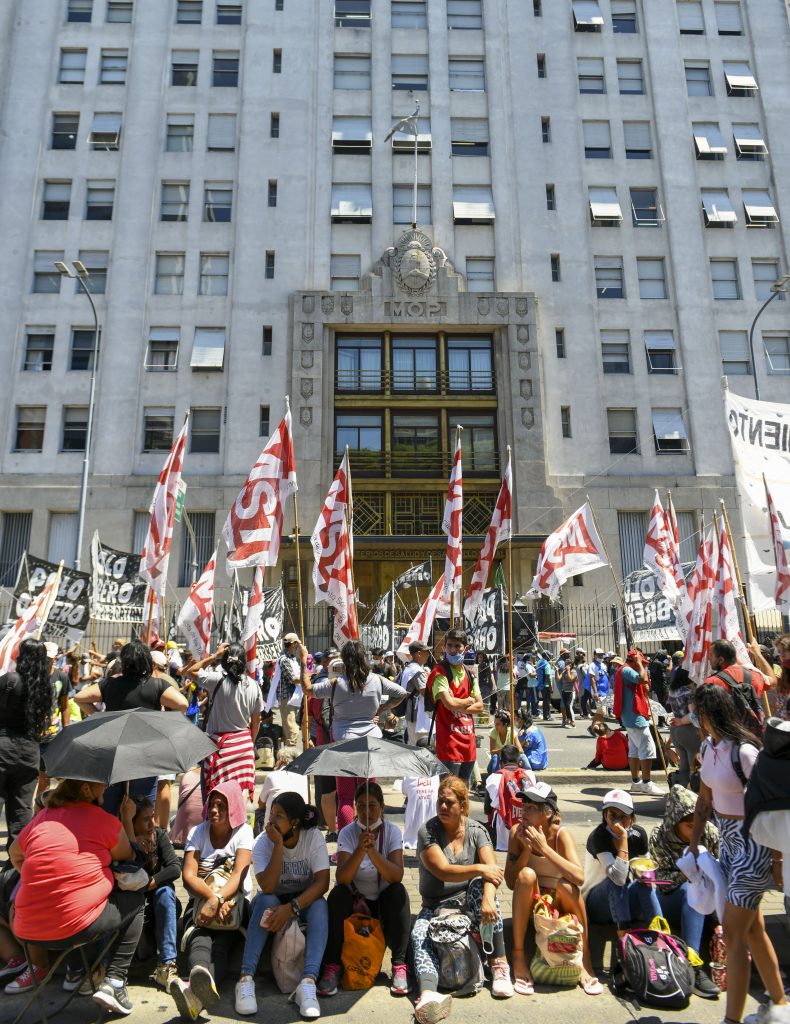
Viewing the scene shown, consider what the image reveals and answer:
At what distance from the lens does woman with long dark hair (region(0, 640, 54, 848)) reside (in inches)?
240

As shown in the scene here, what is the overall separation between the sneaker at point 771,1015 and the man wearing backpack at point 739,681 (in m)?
1.46

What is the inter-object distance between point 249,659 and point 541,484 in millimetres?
20835

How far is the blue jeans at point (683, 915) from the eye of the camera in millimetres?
5047

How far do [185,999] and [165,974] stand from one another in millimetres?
540

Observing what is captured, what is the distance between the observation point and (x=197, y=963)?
4.65 metres

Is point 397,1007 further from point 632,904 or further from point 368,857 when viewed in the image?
point 632,904

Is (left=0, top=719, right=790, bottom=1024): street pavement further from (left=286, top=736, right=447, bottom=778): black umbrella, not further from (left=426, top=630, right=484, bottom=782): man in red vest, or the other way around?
(left=426, top=630, right=484, bottom=782): man in red vest

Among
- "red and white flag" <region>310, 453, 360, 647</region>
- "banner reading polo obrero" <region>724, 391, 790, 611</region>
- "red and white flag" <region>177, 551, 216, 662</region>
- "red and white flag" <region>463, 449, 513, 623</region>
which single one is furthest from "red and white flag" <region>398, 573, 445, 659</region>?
"banner reading polo obrero" <region>724, 391, 790, 611</region>

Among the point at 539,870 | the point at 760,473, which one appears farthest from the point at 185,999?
the point at 760,473

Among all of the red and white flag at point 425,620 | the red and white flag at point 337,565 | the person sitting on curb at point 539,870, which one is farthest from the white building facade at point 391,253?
the person sitting on curb at point 539,870

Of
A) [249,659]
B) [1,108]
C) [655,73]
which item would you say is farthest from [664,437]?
[1,108]

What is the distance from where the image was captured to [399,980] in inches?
189

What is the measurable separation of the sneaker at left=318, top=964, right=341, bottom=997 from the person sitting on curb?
1.14 meters

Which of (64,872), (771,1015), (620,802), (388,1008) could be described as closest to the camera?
(771,1015)
